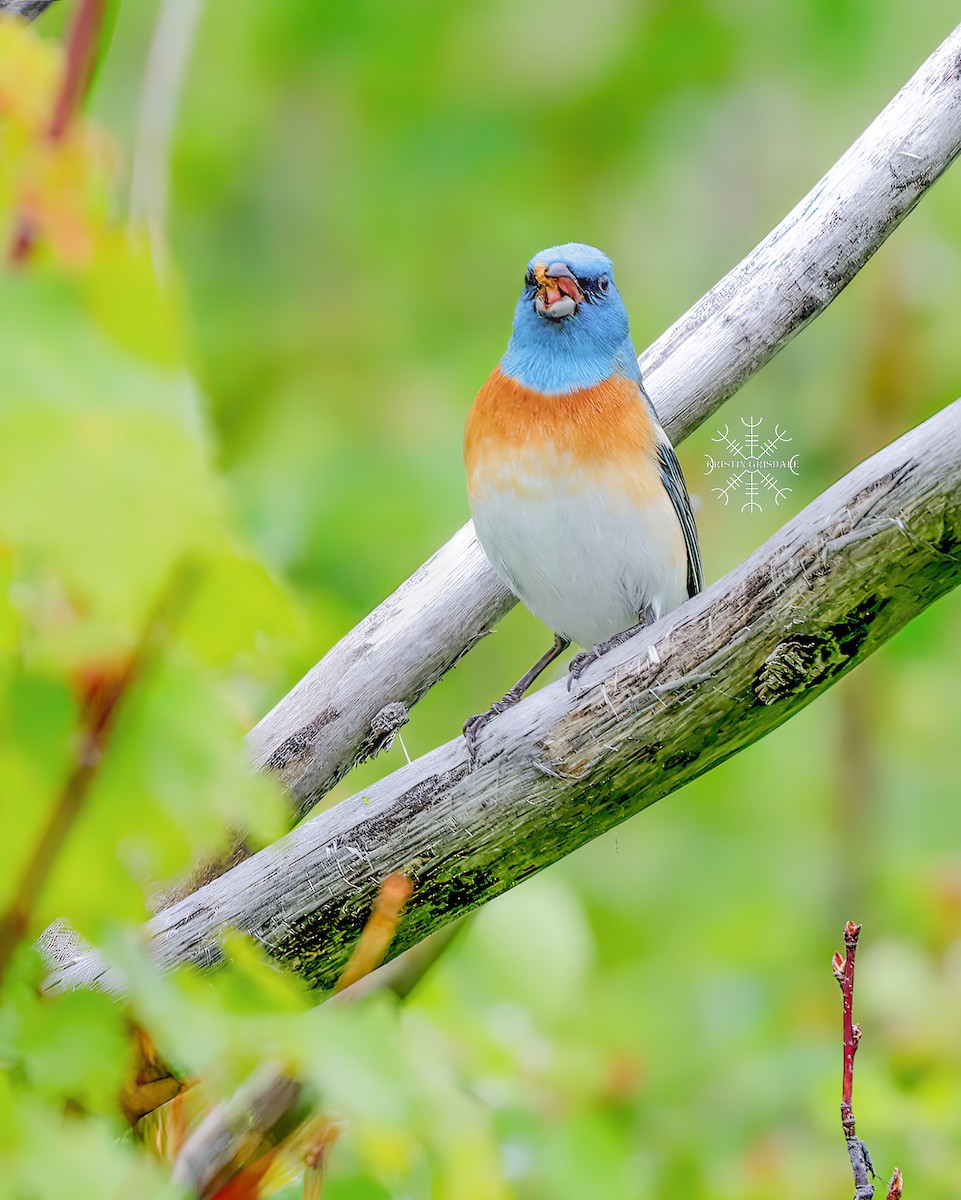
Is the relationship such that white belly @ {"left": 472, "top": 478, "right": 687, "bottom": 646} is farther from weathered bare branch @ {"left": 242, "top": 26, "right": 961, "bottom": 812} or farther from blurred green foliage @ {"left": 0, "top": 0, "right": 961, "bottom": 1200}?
blurred green foliage @ {"left": 0, "top": 0, "right": 961, "bottom": 1200}

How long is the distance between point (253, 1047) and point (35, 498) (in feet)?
0.66

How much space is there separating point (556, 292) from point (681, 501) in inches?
13.4

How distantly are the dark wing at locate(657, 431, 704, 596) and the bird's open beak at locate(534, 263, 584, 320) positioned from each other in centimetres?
25

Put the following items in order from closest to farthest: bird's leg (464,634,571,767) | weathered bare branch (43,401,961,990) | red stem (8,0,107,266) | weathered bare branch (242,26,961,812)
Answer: red stem (8,0,107,266), weathered bare branch (43,401,961,990), bird's leg (464,634,571,767), weathered bare branch (242,26,961,812)

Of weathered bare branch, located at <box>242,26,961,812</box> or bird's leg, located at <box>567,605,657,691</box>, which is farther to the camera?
weathered bare branch, located at <box>242,26,961,812</box>

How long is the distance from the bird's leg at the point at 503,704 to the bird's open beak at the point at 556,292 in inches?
20.2

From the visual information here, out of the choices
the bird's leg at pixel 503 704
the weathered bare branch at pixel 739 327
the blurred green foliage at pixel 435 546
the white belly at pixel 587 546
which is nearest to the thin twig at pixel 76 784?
the blurred green foliage at pixel 435 546

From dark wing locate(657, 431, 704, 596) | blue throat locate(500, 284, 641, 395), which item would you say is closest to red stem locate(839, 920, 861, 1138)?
dark wing locate(657, 431, 704, 596)

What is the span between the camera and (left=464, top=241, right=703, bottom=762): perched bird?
5.61 ft

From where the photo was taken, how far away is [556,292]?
1818 millimetres

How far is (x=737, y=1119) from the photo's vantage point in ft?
8.16

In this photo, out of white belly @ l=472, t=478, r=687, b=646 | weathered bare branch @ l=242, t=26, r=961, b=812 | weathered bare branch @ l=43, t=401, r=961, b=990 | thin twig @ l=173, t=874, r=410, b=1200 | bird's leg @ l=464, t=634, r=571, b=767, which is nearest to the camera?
thin twig @ l=173, t=874, r=410, b=1200

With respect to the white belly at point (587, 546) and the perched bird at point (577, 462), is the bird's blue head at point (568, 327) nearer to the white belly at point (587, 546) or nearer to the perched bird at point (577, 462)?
the perched bird at point (577, 462)

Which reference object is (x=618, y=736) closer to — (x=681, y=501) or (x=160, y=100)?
(x=160, y=100)
